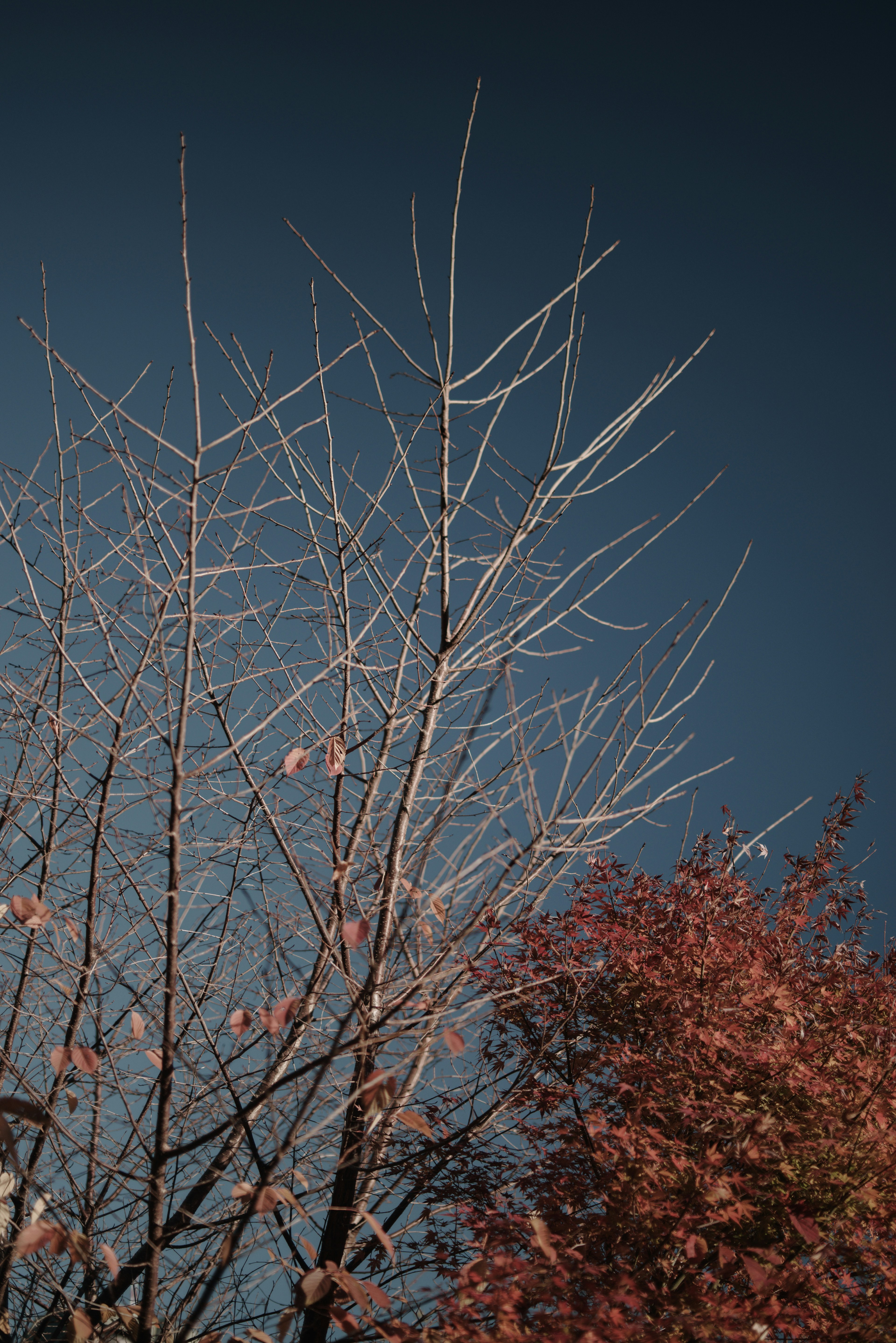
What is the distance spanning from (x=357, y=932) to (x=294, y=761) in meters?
0.74

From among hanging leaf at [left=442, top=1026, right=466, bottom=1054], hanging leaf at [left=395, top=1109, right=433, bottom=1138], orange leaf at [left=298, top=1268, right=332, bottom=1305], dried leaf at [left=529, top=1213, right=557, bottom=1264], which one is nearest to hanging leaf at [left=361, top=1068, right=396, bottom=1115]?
hanging leaf at [left=395, top=1109, right=433, bottom=1138]

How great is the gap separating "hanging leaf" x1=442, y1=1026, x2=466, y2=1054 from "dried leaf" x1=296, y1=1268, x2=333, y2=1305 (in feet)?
2.27

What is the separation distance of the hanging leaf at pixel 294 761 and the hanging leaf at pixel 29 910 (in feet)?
2.66

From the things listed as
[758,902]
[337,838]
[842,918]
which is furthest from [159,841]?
[842,918]

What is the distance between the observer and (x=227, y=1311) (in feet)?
12.8

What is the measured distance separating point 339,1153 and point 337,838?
1.41 meters

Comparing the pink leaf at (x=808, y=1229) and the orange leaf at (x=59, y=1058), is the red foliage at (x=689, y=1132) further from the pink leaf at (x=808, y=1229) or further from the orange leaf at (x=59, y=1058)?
the orange leaf at (x=59, y=1058)

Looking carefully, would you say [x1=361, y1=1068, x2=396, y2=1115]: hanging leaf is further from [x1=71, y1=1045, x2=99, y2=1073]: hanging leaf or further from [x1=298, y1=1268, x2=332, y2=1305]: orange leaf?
[x1=71, y1=1045, x2=99, y2=1073]: hanging leaf

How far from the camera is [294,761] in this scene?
106 inches

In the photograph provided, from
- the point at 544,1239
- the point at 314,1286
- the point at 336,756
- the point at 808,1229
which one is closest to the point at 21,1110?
the point at 314,1286

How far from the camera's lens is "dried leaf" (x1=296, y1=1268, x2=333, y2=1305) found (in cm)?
212

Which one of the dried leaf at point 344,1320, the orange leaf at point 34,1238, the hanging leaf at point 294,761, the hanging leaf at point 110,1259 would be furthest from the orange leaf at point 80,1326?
the hanging leaf at point 294,761

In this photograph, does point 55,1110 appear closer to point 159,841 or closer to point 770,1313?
point 159,841

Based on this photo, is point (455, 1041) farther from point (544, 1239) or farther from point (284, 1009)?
point (544, 1239)
